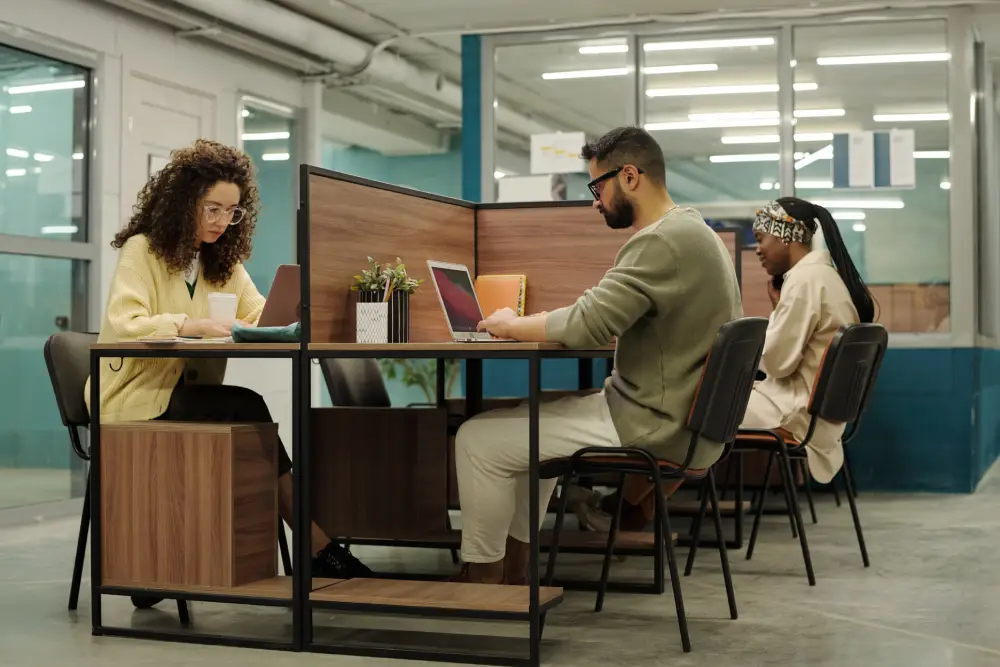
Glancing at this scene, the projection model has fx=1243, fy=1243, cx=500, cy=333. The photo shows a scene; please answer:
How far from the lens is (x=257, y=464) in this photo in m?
3.19

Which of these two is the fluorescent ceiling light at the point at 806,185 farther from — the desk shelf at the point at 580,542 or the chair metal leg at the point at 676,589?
the chair metal leg at the point at 676,589

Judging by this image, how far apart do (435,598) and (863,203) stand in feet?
15.7

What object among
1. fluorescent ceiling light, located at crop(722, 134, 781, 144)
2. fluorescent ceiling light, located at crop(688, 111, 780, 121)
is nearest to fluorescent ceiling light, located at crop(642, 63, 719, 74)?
fluorescent ceiling light, located at crop(688, 111, 780, 121)

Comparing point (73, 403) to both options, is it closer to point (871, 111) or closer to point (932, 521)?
point (932, 521)

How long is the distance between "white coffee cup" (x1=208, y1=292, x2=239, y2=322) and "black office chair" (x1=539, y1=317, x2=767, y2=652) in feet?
3.20

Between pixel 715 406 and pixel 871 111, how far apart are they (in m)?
4.46

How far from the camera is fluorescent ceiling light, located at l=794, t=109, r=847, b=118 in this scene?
23.0 feet

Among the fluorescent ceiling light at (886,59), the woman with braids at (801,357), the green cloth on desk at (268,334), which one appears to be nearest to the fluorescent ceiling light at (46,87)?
the green cloth on desk at (268,334)

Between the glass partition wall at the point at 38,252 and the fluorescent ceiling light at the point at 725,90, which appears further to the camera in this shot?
the fluorescent ceiling light at the point at 725,90

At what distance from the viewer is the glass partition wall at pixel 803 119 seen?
686 centimetres

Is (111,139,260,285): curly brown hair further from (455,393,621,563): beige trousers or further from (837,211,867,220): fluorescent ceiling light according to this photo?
(837,211,867,220): fluorescent ceiling light

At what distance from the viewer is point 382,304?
3213 mm

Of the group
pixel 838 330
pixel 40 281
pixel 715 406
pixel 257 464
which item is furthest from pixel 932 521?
pixel 40 281

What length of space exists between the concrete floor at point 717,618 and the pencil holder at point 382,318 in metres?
0.76
